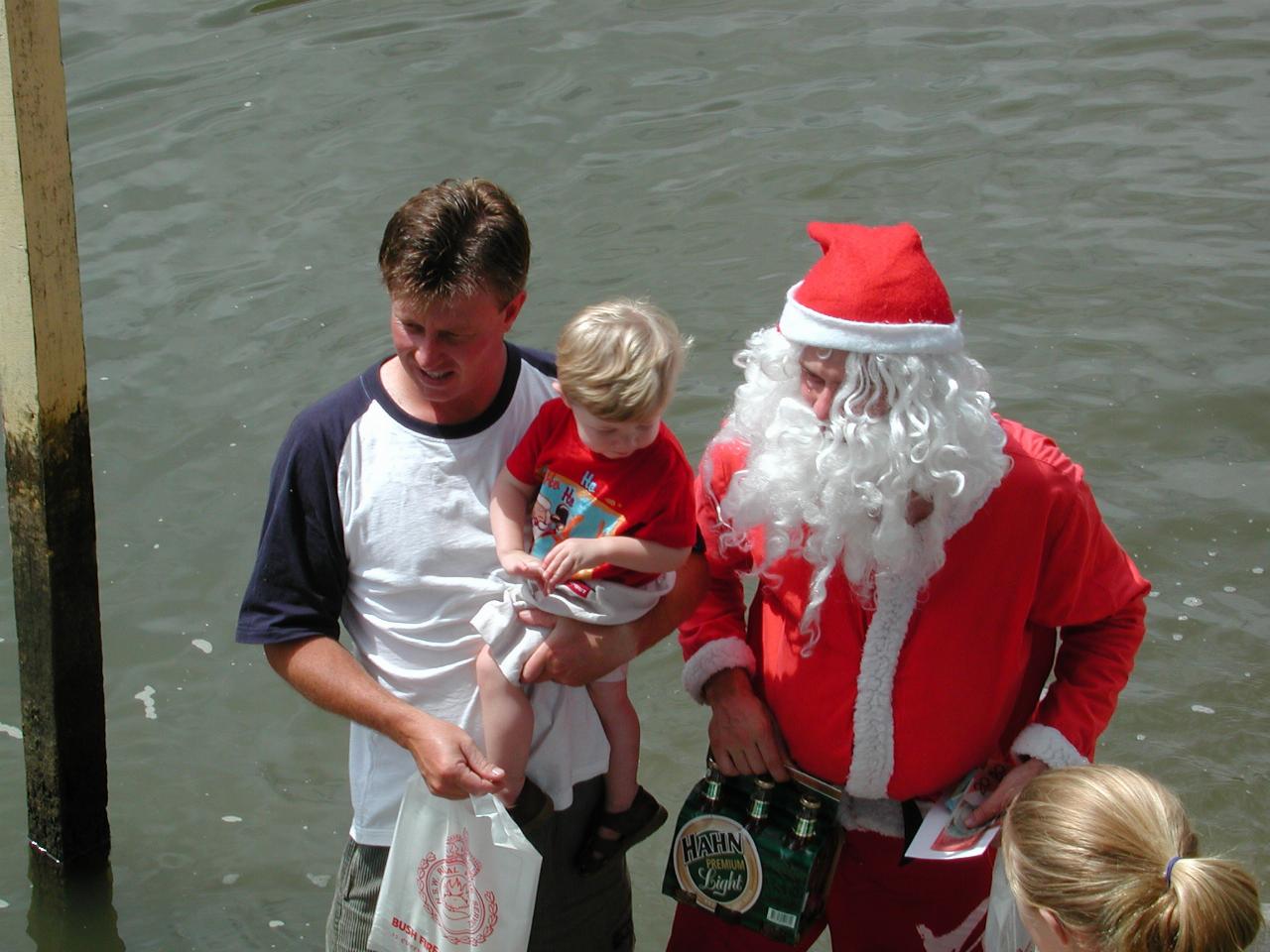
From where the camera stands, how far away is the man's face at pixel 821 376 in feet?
9.34

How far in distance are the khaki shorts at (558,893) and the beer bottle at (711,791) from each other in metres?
0.24

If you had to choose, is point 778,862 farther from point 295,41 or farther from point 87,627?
point 295,41

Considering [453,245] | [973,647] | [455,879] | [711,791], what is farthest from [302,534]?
[973,647]

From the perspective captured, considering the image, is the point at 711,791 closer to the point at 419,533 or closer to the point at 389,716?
the point at 389,716

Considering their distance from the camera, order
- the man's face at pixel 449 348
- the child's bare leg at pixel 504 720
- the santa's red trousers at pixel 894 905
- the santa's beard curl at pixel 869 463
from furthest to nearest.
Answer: the santa's red trousers at pixel 894 905 → the child's bare leg at pixel 504 720 → the man's face at pixel 449 348 → the santa's beard curl at pixel 869 463

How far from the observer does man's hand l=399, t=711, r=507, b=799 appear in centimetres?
291

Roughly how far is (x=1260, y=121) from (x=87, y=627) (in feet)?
22.4

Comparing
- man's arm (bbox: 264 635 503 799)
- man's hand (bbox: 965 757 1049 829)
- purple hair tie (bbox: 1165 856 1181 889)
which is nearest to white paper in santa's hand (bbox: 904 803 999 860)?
man's hand (bbox: 965 757 1049 829)

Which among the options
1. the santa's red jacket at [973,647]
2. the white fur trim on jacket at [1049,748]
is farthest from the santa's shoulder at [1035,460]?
the white fur trim on jacket at [1049,748]

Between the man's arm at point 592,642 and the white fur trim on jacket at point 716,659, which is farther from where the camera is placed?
the white fur trim on jacket at point 716,659

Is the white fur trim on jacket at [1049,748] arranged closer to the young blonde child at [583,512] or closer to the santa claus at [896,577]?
the santa claus at [896,577]

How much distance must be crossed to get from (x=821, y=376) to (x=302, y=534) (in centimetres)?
103

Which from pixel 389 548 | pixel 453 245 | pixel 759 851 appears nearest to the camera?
pixel 453 245

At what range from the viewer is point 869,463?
9.16ft
